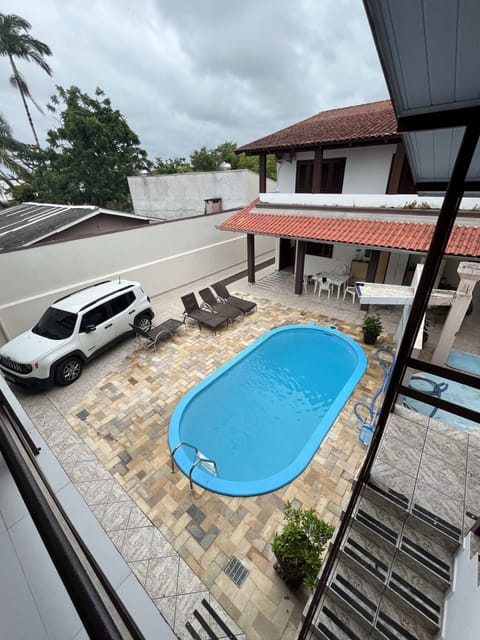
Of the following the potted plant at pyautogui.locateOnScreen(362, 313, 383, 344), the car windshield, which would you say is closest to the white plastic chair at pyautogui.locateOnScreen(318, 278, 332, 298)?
the potted plant at pyautogui.locateOnScreen(362, 313, 383, 344)

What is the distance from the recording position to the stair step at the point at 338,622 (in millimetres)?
2717

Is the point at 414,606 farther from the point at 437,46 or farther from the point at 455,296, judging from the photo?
the point at 455,296

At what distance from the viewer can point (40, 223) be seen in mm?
12484

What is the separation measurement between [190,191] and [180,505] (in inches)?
788

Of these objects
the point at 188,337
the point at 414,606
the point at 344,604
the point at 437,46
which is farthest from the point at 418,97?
the point at 188,337

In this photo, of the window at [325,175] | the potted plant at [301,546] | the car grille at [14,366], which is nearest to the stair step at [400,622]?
the potted plant at [301,546]

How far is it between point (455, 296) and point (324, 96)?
544 inches

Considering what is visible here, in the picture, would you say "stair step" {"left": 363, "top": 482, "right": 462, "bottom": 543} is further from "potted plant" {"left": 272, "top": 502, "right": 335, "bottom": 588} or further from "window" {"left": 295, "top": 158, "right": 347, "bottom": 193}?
"window" {"left": 295, "top": 158, "right": 347, "bottom": 193}

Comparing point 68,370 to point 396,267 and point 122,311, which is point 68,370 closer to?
point 122,311

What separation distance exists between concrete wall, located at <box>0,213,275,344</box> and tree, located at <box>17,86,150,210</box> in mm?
17176

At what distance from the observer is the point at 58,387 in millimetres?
7180

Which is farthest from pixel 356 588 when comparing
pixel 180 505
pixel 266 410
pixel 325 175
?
pixel 325 175

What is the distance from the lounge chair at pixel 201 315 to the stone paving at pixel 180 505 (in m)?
2.67

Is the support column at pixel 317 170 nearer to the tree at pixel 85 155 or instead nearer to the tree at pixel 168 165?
the tree at pixel 85 155
